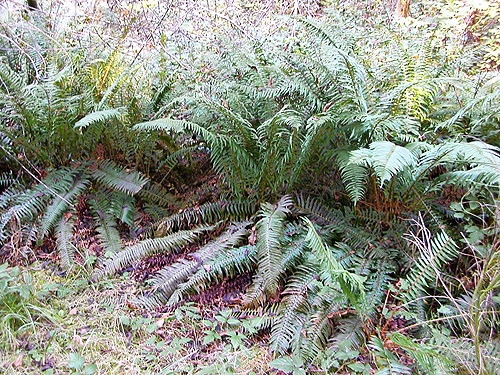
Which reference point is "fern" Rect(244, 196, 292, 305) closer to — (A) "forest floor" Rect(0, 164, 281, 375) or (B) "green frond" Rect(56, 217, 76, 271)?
(A) "forest floor" Rect(0, 164, 281, 375)

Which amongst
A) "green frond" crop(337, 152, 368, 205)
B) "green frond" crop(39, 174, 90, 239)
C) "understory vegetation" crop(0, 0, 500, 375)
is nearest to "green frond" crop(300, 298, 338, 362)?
"understory vegetation" crop(0, 0, 500, 375)

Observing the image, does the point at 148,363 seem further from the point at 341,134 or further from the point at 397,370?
the point at 341,134

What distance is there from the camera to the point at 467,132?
2.02 metres

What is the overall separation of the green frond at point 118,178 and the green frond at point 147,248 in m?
0.35

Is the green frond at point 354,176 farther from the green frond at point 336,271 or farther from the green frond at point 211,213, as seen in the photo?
the green frond at point 211,213

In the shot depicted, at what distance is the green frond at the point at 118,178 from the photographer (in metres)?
2.23

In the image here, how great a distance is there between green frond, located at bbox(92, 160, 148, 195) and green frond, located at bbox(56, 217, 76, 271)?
12.9 inches

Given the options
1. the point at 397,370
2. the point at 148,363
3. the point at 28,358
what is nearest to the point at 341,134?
the point at 397,370

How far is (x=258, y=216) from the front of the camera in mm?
2072

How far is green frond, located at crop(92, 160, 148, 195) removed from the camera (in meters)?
2.23

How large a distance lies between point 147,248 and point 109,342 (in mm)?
573

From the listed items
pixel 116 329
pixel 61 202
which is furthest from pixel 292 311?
pixel 61 202

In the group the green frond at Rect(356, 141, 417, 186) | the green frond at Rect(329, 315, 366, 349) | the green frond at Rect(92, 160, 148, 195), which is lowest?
the green frond at Rect(329, 315, 366, 349)

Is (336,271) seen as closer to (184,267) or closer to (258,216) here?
(258,216)
